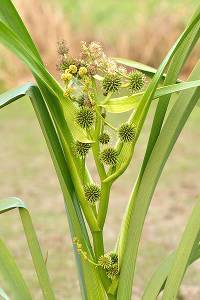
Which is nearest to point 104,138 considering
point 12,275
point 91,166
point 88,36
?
point 12,275

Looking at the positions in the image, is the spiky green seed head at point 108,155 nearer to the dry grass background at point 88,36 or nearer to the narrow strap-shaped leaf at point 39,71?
the narrow strap-shaped leaf at point 39,71

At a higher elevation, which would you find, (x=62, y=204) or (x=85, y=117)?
(x=62, y=204)

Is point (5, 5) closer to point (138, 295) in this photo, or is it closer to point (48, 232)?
point (138, 295)

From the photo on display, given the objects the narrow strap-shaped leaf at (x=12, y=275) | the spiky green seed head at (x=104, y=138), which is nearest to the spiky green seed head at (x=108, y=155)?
the spiky green seed head at (x=104, y=138)

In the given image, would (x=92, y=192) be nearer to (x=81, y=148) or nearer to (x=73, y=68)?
(x=81, y=148)

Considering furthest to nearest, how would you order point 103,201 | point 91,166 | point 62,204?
1. point 91,166
2. point 62,204
3. point 103,201

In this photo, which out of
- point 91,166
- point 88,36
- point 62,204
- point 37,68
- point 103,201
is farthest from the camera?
point 88,36
